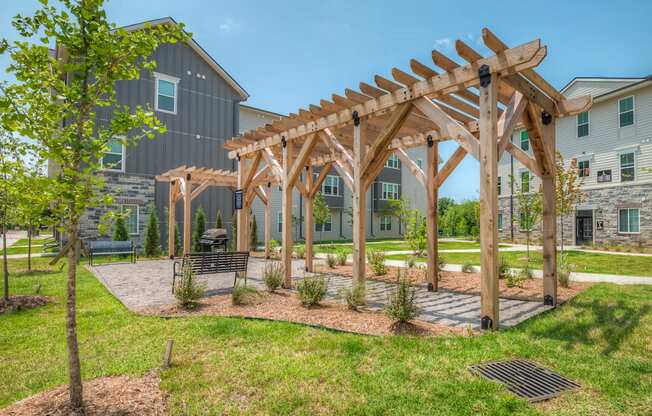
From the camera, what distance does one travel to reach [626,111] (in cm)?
1844

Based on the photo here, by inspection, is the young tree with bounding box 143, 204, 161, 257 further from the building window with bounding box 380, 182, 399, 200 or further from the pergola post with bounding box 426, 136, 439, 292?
the building window with bounding box 380, 182, 399, 200

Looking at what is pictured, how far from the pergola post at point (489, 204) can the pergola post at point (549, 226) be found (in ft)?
7.46

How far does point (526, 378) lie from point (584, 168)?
21.9 m

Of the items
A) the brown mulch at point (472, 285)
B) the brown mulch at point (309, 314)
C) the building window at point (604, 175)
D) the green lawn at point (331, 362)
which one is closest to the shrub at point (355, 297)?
the brown mulch at point (309, 314)

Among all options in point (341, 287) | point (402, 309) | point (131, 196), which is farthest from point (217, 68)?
point (402, 309)

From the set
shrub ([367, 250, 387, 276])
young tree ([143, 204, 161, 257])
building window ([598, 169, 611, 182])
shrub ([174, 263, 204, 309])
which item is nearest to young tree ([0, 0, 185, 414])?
shrub ([174, 263, 204, 309])

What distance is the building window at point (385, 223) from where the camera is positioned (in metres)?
33.7

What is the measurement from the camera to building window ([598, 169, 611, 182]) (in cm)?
1944

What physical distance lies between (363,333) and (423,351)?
0.85 meters

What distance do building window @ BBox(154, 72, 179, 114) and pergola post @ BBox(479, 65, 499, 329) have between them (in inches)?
659

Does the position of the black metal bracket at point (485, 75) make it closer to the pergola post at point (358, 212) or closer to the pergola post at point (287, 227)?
the pergola post at point (358, 212)

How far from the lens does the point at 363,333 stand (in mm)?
4656

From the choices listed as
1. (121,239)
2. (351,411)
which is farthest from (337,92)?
(121,239)

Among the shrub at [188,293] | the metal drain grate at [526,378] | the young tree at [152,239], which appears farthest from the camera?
the young tree at [152,239]
